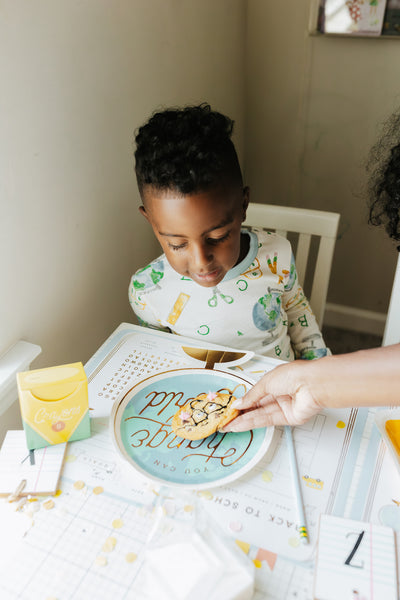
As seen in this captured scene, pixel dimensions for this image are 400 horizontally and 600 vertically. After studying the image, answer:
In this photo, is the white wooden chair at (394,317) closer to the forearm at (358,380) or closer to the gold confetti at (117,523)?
the forearm at (358,380)

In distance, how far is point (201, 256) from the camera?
86cm

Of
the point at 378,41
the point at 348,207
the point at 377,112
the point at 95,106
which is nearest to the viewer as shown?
the point at 95,106

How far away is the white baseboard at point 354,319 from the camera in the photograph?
2.08 m

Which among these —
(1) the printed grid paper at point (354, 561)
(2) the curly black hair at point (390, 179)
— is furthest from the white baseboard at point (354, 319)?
(1) the printed grid paper at point (354, 561)

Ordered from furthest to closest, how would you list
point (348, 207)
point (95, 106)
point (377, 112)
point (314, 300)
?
1. point (348, 207)
2. point (377, 112)
3. point (314, 300)
4. point (95, 106)

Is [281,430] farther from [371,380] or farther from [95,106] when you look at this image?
[95,106]

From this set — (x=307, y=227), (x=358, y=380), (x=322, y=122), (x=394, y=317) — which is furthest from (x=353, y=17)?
(x=358, y=380)

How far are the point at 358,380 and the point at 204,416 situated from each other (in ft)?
0.79

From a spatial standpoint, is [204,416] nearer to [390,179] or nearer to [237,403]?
[237,403]

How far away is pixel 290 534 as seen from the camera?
2.10 feet

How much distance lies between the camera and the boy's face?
32.3 inches

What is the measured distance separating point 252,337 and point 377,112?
41.7 inches

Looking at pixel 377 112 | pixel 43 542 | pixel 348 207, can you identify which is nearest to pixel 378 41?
pixel 377 112

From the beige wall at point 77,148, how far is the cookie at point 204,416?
1.18 ft
